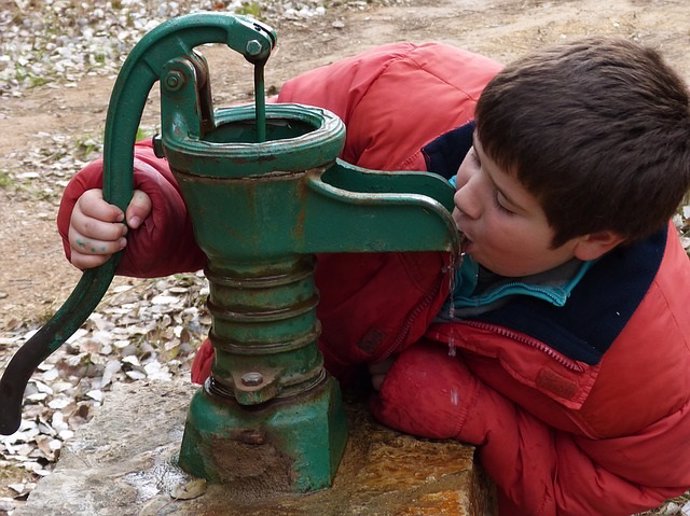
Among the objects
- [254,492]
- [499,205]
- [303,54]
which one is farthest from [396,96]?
[303,54]

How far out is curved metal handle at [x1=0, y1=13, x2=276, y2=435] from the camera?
67.2 inches

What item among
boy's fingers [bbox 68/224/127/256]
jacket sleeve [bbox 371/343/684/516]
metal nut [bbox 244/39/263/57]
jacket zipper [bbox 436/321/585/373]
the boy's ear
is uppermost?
metal nut [bbox 244/39/263/57]

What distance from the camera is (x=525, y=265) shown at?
2.05 metres

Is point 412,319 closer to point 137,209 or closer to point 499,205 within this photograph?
point 499,205

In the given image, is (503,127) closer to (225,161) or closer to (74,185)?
(225,161)

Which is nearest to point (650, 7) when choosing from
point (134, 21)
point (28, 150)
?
point (134, 21)

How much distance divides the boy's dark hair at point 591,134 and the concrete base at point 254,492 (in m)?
0.55

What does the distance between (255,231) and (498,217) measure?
472 millimetres

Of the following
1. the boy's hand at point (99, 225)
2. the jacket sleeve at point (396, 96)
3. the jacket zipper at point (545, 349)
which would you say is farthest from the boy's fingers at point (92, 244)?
the jacket zipper at point (545, 349)

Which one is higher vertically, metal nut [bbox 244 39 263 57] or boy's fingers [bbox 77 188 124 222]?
metal nut [bbox 244 39 263 57]

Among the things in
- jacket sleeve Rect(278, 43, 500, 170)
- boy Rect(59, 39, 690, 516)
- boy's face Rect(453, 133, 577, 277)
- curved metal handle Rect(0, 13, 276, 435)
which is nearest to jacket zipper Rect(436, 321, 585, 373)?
boy Rect(59, 39, 690, 516)

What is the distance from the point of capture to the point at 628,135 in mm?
1856

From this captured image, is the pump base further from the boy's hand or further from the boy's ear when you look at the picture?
the boy's ear

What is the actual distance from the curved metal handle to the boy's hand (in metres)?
0.02
